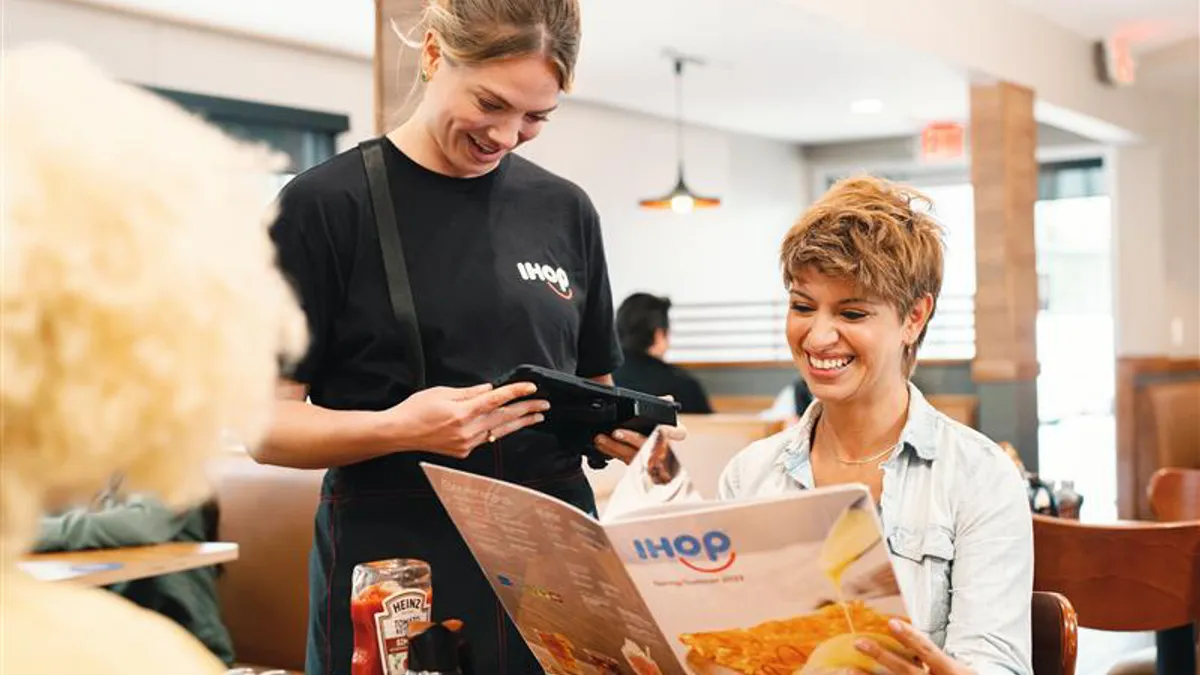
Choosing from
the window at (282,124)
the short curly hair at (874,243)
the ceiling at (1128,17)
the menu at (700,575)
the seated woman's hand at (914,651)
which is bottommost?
the seated woman's hand at (914,651)

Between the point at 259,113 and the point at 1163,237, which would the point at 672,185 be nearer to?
the point at 1163,237

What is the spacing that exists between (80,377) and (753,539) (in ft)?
1.84

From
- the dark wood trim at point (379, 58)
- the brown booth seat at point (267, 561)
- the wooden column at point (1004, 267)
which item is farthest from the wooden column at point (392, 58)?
the wooden column at point (1004, 267)

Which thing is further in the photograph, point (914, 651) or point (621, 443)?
point (621, 443)

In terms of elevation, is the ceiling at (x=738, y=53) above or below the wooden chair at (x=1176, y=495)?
above

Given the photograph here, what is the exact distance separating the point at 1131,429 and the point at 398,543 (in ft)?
22.4

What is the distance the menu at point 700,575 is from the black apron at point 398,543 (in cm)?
35

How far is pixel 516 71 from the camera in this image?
151 centimetres

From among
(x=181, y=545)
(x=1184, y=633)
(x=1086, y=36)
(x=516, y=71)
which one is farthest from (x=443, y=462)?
(x=1086, y=36)

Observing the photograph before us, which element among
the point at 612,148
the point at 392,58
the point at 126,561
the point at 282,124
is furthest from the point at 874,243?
the point at 612,148

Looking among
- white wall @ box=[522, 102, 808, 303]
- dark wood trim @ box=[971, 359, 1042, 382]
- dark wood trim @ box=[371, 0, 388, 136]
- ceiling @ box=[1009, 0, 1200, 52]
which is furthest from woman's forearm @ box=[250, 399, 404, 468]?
white wall @ box=[522, 102, 808, 303]

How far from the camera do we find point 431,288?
5.09 ft

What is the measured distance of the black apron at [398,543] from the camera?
1514mm

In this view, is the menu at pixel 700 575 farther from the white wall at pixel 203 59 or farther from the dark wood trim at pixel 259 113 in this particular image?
the dark wood trim at pixel 259 113
